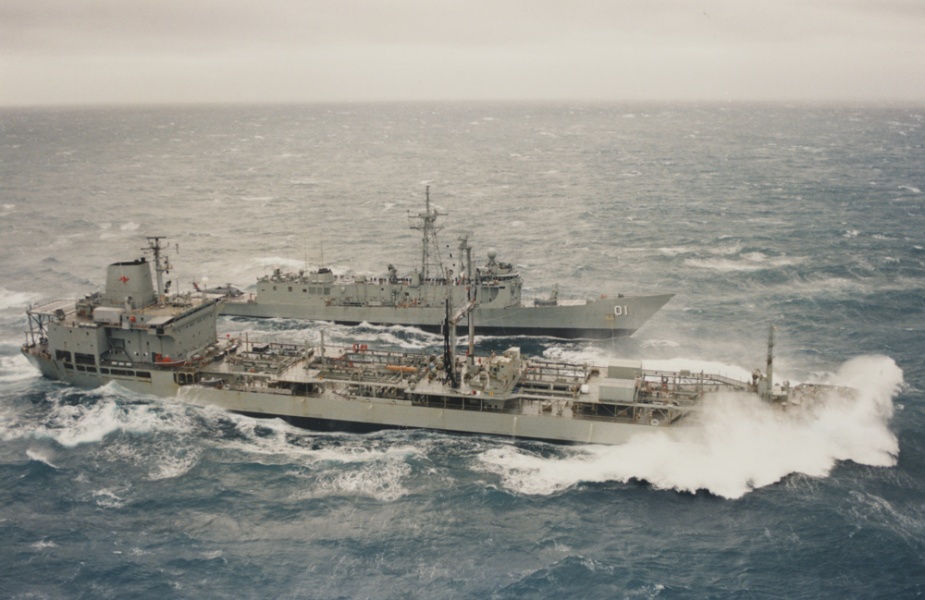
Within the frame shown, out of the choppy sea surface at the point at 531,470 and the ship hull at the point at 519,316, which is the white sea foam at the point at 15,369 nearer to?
the choppy sea surface at the point at 531,470

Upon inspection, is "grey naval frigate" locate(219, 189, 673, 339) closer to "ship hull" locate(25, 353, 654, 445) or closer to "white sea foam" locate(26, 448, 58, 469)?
"ship hull" locate(25, 353, 654, 445)

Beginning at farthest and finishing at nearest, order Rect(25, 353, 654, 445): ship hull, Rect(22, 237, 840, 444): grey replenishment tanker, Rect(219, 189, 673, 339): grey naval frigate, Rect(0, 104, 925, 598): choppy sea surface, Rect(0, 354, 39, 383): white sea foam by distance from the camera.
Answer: Rect(219, 189, 673, 339): grey naval frigate, Rect(0, 354, 39, 383): white sea foam, Rect(22, 237, 840, 444): grey replenishment tanker, Rect(25, 353, 654, 445): ship hull, Rect(0, 104, 925, 598): choppy sea surface

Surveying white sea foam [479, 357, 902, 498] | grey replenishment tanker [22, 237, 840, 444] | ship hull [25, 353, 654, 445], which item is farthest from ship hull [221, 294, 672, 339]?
white sea foam [479, 357, 902, 498]

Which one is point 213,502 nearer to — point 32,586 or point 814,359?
point 32,586

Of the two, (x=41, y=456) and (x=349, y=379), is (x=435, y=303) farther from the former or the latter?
(x=41, y=456)

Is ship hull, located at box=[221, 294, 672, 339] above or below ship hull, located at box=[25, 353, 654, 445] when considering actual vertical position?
above

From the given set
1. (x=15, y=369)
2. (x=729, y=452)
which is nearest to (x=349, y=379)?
(x=729, y=452)

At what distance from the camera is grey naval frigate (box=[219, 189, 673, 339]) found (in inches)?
2229

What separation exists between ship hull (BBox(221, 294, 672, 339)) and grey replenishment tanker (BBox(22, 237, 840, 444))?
1134 cm

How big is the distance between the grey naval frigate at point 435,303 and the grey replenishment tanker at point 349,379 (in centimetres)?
1149

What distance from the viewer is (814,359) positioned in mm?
50031

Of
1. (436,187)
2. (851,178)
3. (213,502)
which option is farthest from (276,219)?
(851,178)

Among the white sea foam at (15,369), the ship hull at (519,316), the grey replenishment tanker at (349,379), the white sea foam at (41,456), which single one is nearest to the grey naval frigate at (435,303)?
the ship hull at (519,316)

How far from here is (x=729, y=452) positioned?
37188 mm
